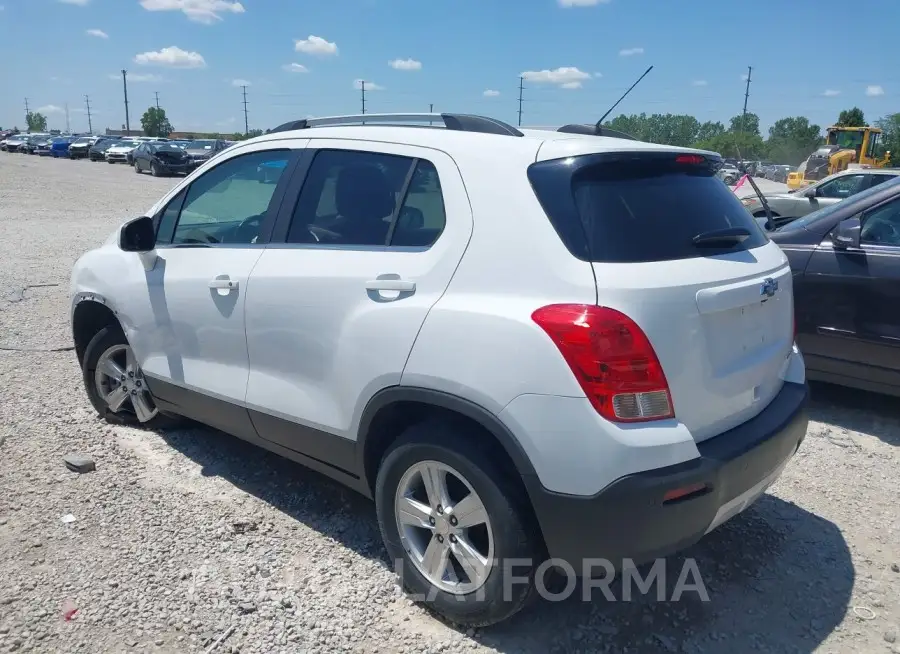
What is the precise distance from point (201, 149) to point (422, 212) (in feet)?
122

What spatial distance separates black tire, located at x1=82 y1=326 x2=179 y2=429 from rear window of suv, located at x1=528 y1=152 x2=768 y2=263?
119 inches

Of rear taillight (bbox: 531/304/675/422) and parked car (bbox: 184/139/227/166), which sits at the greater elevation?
parked car (bbox: 184/139/227/166)

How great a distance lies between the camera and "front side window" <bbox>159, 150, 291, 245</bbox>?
12.0 feet

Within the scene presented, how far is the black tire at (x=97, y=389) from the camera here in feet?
15.2

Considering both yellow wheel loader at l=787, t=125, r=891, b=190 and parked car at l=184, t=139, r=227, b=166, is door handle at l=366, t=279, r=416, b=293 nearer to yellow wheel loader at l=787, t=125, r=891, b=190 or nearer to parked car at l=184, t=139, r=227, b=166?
yellow wheel loader at l=787, t=125, r=891, b=190

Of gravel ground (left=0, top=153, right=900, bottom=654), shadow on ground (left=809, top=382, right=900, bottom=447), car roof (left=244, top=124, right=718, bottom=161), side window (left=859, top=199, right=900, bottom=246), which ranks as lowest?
gravel ground (left=0, top=153, right=900, bottom=654)

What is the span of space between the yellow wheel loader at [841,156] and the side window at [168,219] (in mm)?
27157

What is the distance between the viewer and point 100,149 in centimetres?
4744

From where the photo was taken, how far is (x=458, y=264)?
271 cm

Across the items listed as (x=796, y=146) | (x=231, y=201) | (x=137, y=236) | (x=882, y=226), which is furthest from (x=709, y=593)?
(x=796, y=146)

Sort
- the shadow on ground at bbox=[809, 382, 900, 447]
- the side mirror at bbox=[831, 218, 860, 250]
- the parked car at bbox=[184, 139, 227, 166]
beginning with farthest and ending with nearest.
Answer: the parked car at bbox=[184, 139, 227, 166]
the shadow on ground at bbox=[809, 382, 900, 447]
the side mirror at bbox=[831, 218, 860, 250]

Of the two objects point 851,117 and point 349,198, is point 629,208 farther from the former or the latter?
point 851,117

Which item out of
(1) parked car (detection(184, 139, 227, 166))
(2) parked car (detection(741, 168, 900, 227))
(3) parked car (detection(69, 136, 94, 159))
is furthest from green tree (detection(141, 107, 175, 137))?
(2) parked car (detection(741, 168, 900, 227))

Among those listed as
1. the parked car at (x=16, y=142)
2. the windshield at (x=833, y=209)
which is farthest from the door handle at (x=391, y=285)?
the parked car at (x=16, y=142)
